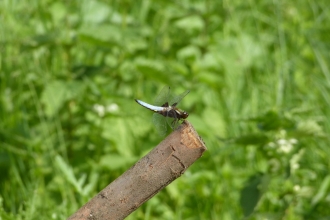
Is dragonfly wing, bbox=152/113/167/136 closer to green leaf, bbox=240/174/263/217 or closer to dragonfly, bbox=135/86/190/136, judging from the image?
dragonfly, bbox=135/86/190/136

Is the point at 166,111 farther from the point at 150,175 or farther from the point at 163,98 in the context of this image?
the point at 150,175

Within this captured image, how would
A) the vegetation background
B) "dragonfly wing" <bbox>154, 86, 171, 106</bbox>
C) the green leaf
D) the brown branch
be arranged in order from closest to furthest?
the brown branch
"dragonfly wing" <bbox>154, 86, 171, 106</bbox>
the green leaf
the vegetation background

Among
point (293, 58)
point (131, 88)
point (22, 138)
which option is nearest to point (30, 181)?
point (22, 138)

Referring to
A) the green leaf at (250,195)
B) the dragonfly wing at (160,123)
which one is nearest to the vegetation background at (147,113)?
the green leaf at (250,195)

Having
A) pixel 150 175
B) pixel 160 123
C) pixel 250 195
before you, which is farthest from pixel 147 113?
pixel 150 175

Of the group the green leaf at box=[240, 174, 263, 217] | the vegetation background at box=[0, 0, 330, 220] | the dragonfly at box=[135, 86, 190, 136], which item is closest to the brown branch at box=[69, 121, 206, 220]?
the dragonfly at box=[135, 86, 190, 136]

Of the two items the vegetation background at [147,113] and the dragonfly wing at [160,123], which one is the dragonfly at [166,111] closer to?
the dragonfly wing at [160,123]

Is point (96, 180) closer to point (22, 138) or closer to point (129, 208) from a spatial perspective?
point (22, 138)
